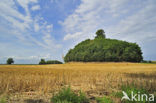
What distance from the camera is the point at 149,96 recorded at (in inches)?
78.4

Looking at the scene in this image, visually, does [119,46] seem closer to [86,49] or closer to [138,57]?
[138,57]

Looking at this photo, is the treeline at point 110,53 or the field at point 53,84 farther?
the treeline at point 110,53

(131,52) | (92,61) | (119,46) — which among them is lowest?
(92,61)

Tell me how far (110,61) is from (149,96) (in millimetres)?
27036

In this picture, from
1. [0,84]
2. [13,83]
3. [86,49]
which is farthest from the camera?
[86,49]

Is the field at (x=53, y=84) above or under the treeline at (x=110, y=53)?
under

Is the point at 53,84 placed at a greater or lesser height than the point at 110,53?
lesser

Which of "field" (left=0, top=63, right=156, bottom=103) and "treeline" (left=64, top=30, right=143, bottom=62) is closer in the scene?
"field" (left=0, top=63, right=156, bottom=103)

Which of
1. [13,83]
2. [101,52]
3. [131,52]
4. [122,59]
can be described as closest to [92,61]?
[101,52]

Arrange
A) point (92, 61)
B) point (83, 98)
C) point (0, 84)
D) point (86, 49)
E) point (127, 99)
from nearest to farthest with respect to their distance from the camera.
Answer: point (127, 99), point (83, 98), point (0, 84), point (92, 61), point (86, 49)

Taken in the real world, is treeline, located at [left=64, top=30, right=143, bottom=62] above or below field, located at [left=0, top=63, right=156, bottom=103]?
above

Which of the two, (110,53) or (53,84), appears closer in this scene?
(53,84)

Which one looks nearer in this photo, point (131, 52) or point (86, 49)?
point (131, 52)

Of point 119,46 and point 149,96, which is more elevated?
point 119,46
